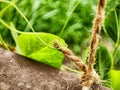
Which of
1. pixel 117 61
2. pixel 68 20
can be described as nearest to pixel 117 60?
pixel 117 61

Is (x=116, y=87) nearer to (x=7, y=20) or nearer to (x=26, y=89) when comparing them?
(x=26, y=89)

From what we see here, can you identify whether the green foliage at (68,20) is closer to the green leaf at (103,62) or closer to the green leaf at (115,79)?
the green leaf at (103,62)

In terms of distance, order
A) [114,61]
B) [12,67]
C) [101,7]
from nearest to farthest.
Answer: [101,7] → [12,67] → [114,61]

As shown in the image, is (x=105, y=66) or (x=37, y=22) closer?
(x=105, y=66)

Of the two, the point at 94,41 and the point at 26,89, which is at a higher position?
the point at 94,41

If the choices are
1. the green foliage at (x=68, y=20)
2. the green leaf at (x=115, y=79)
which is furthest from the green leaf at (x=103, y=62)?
the green leaf at (x=115, y=79)

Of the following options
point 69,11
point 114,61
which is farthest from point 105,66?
point 69,11
